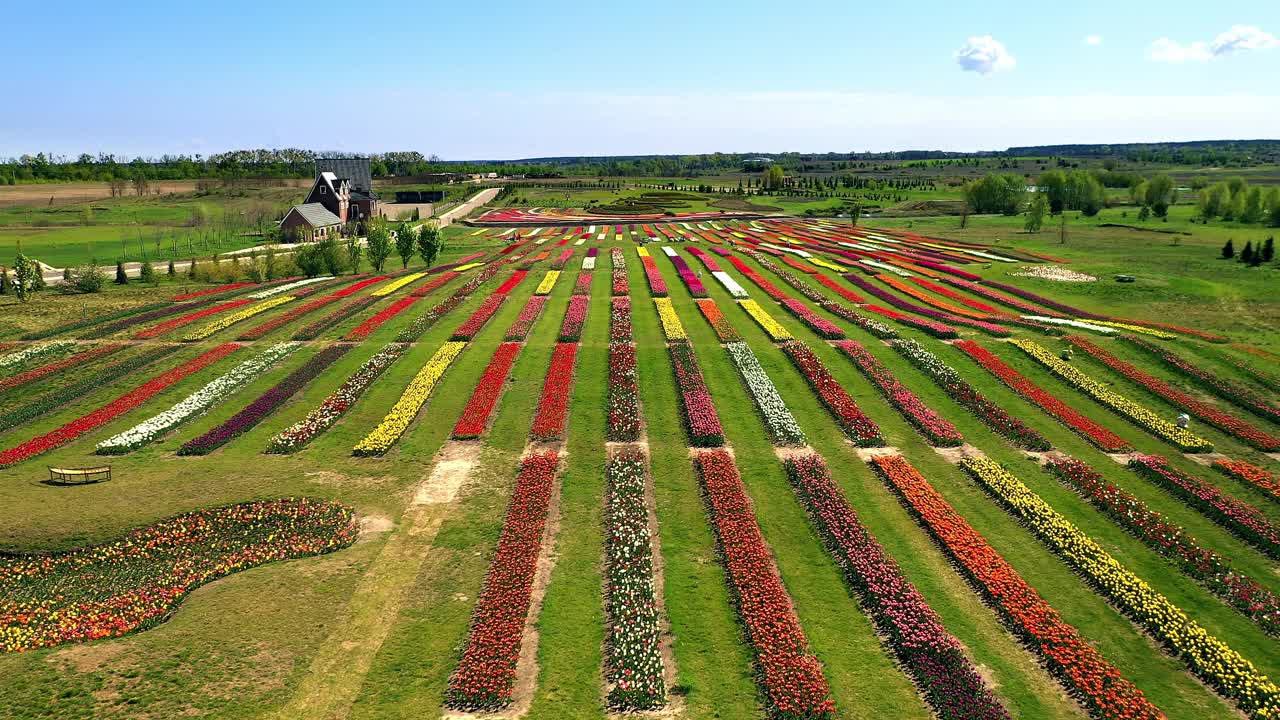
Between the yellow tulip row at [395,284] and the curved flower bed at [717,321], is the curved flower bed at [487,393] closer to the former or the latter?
the curved flower bed at [717,321]

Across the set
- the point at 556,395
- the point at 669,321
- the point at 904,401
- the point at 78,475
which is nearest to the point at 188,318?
the point at 78,475

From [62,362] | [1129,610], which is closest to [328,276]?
[62,362]

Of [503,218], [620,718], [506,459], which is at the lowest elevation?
[620,718]

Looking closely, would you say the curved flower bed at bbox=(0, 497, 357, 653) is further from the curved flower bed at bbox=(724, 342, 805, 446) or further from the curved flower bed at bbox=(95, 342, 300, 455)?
the curved flower bed at bbox=(724, 342, 805, 446)

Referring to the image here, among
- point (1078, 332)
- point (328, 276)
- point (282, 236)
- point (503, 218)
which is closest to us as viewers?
point (1078, 332)

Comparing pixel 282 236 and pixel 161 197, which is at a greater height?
pixel 161 197

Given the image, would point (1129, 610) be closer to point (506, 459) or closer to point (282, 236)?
point (506, 459)

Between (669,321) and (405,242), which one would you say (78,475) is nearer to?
(669,321)
